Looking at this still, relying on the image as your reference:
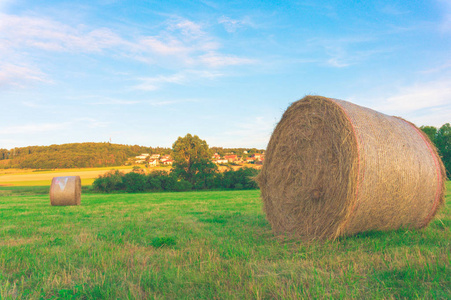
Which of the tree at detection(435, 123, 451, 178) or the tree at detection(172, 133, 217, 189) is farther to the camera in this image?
the tree at detection(172, 133, 217, 189)

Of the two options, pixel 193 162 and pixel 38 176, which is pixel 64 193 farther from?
pixel 38 176

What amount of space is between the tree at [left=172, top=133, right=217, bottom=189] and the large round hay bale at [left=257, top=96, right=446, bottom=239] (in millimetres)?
41003

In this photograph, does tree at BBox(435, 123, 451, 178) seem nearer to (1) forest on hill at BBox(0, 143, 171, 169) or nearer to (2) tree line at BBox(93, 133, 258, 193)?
(2) tree line at BBox(93, 133, 258, 193)

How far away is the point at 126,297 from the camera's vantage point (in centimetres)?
314

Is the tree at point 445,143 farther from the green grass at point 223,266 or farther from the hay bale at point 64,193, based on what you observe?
the hay bale at point 64,193

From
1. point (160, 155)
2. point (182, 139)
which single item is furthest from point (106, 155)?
point (182, 139)

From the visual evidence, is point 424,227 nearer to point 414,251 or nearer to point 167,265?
point 414,251

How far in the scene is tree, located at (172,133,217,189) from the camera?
4853 centimetres

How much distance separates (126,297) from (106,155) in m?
69.0

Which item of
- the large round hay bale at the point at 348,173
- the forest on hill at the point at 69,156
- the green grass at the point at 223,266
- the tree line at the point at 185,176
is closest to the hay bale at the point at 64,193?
the green grass at the point at 223,266

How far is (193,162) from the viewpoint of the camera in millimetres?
51031

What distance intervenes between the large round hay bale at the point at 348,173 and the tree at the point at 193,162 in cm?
4100

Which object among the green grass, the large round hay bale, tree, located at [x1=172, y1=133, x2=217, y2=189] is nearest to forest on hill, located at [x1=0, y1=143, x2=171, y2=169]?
tree, located at [x1=172, y1=133, x2=217, y2=189]

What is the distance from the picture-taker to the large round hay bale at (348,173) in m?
5.33
